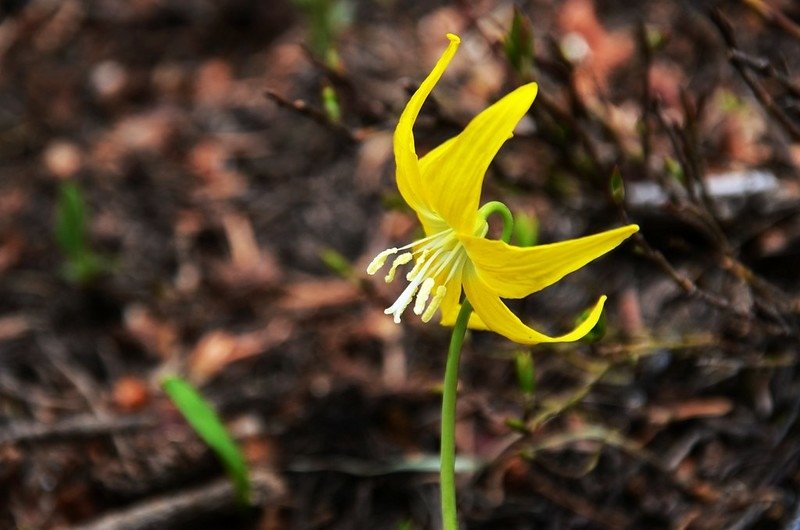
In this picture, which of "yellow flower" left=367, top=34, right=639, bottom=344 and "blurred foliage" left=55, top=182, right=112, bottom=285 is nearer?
"yellow flower" left=367, top=34, right=639, bottom=344

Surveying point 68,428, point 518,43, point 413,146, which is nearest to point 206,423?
point 68,428

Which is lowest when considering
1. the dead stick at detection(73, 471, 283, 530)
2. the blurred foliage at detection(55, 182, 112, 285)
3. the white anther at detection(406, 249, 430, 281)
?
the dead stick at detection(73, 471, 283, 530)

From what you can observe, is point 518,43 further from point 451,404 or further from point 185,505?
point 185,505

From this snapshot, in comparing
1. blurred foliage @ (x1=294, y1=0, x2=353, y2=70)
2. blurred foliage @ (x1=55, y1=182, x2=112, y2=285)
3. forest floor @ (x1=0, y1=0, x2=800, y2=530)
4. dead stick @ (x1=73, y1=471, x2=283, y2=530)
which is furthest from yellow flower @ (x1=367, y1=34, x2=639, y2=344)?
blurred foliage @ (x1=294, y1=0, x2=353, y2=70)

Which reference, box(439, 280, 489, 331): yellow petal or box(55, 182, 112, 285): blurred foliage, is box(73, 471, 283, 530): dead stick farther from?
box(55, 182, 112, 285): blurred foliage

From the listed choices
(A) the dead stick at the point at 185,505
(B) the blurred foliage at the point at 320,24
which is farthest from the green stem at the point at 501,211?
(B) the blurred foliage at the point at 320,24

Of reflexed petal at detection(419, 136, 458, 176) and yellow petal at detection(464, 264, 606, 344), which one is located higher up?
reflexed petal at detection(419, 136, 458, 176)

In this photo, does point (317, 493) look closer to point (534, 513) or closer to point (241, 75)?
point (534, 513)
